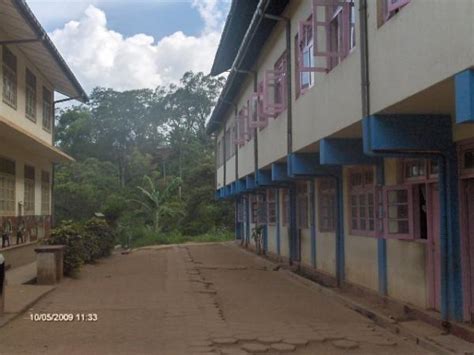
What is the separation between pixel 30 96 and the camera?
18.0 metres

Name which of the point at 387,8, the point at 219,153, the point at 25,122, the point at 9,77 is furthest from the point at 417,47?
the point at 219,153

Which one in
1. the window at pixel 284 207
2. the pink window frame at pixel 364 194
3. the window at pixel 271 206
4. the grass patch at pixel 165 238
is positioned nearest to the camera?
the pink window frame at pixel 364 194

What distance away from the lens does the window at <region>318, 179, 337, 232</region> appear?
14125mm

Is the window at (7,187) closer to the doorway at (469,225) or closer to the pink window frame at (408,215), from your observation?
the pink window frame at (408,215)

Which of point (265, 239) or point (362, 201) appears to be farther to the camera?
point (265, 239)

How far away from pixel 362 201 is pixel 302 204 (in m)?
5.27

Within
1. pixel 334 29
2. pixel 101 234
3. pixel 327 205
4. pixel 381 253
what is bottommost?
pixel 381 253

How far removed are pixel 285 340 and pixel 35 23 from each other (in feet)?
30.5

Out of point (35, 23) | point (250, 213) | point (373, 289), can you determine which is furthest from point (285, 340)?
point (250, 213)

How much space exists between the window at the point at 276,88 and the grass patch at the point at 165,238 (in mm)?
18642

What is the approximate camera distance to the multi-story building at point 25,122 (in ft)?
46.8

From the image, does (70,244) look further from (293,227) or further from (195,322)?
(195,322)

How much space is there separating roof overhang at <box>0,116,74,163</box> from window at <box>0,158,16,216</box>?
567mm

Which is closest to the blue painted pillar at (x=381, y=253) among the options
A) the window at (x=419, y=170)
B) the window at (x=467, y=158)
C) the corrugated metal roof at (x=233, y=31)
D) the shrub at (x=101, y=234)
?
the window at (x=419, y=170)
